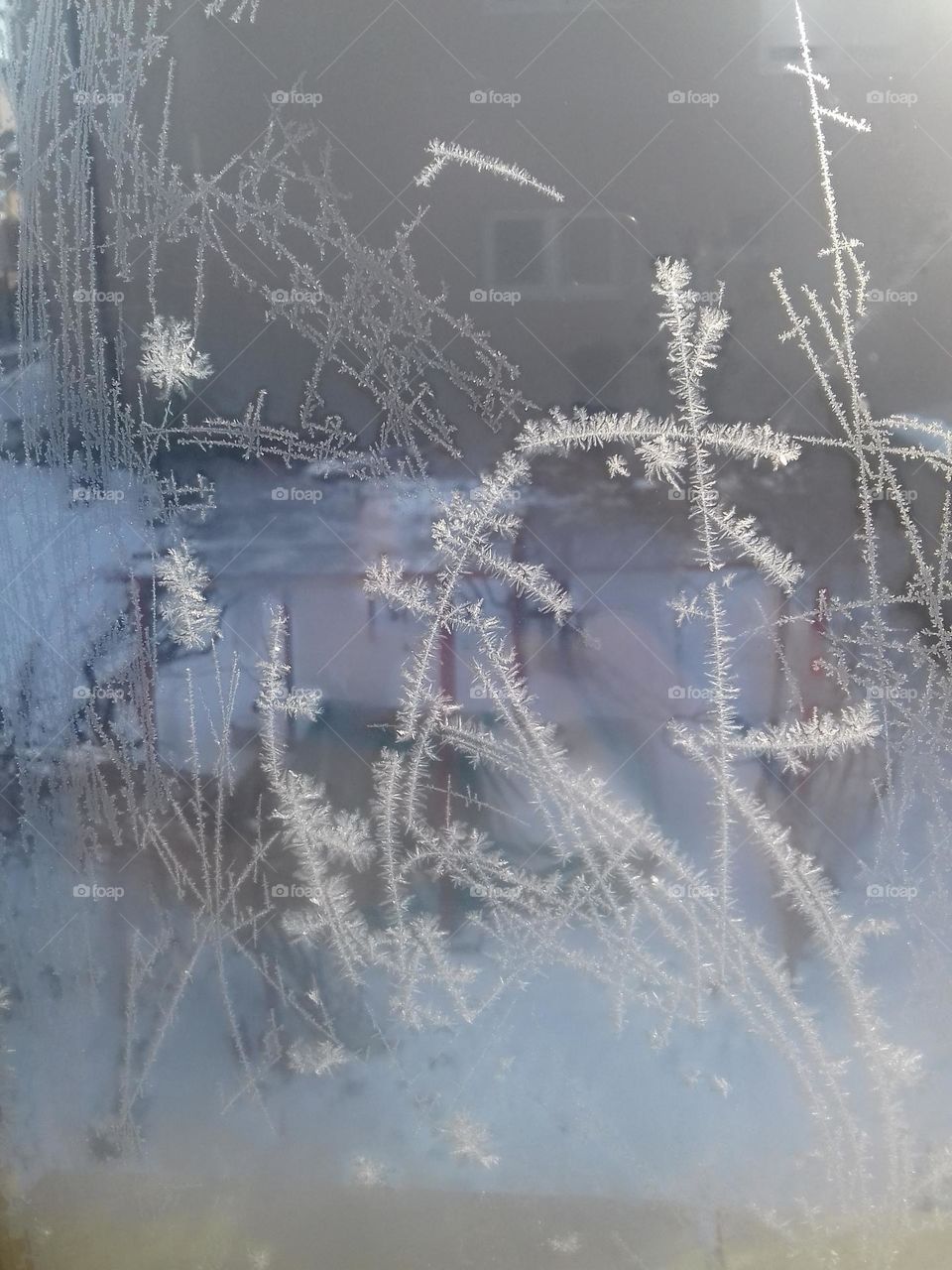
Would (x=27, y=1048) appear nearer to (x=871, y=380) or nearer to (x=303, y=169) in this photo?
(x=303, y=169)

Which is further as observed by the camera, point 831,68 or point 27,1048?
point 27,1048

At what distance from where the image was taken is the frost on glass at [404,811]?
844 millimetres

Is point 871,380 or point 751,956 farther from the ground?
point 871,380

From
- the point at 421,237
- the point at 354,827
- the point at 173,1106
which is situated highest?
the point at 421,237

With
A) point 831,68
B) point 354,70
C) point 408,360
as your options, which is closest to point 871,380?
point 831,68

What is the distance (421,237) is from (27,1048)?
3.56 feet

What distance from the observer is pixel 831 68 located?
0.80 meters

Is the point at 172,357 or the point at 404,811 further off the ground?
the point at 172,357

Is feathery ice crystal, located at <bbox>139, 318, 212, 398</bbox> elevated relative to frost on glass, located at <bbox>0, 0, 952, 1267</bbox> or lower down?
elevated

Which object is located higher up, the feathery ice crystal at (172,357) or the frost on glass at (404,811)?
the feathery ice crystal at (172,357)

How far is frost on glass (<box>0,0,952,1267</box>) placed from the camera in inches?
33.2

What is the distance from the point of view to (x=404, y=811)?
878 mm

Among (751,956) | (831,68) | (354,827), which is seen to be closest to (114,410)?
(354,827)

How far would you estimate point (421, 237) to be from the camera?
2.74 feet
